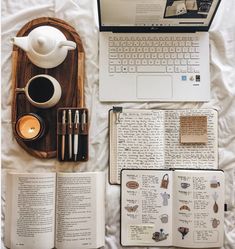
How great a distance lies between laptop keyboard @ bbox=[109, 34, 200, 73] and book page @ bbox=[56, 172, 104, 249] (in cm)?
28

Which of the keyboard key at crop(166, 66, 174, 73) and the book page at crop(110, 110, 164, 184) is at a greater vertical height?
the keyboard key at crop(166, 66, 174, 73)

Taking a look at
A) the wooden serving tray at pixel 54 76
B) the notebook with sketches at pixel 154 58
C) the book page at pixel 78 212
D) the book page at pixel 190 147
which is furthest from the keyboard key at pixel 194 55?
the book page at pixel 78 212

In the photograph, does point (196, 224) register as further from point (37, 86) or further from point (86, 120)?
point (37, 86)

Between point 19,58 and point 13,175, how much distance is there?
0.96ft

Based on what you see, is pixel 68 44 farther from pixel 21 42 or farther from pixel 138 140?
pixel 138 140

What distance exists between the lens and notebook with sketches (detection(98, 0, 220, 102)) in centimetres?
91

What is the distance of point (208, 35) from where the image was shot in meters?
0.93

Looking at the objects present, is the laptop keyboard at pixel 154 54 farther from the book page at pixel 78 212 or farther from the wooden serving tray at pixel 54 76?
the book page at pixel 78 212

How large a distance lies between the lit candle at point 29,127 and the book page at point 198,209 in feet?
1.15

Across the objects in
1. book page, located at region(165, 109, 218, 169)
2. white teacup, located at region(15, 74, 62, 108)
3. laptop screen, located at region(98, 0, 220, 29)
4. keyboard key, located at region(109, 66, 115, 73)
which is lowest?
book page, located at region(165, 109, 218, 169)

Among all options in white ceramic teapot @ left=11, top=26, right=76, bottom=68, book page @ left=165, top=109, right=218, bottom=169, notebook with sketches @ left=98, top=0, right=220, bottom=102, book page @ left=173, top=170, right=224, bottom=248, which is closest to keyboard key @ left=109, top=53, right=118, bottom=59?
notebook with sketches @ left=98, top=0, right=220, bottom=102

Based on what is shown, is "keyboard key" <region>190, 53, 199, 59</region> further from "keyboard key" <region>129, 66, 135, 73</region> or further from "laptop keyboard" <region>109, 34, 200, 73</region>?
"keyboard key" <region>129, 66, 135, 73</region>

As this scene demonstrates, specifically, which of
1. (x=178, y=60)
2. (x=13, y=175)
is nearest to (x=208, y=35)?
(x=178, y=60)

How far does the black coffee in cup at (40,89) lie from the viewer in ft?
2.82
